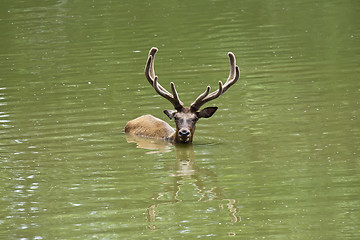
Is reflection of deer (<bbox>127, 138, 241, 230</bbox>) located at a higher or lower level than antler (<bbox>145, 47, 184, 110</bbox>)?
lower

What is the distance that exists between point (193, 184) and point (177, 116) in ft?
7.48

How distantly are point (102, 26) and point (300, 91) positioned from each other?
481 inches

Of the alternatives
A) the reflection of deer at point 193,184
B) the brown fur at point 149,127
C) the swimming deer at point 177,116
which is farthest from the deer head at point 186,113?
the brown fur at point 149,127

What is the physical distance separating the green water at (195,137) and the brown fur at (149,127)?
24cm

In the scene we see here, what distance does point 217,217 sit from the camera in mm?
8961

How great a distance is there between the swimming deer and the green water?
28 cm

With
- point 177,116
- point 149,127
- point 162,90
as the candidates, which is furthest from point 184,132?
point 149,127

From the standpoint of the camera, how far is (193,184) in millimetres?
10562

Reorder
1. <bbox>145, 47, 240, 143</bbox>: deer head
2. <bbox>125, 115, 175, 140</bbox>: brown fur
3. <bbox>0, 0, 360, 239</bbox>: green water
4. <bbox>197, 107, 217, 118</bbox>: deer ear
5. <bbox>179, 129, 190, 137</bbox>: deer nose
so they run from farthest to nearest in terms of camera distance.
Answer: <bbox>125, 115, 175, 140</bbox>: brown fur → <bbox>197, 107, 217, 118</bbox>: deer ear → <bbox>145, 47, 240, 143</bbox>: deer head → <bbox>179, 129, 190, 137</bbox>: deer nose → <bbox>0, 0, 360, 239</bbox>: green water

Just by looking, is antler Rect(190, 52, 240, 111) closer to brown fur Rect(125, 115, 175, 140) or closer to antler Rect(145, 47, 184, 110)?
antler Rect(145, 47, 184, 110)

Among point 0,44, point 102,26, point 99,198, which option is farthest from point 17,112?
point 102,26

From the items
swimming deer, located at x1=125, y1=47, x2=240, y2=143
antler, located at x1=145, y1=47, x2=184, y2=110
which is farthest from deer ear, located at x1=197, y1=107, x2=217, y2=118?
antler, located at x1=145, y1=47, x2=184, y2=110

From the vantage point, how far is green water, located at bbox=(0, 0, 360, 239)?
9.03 m

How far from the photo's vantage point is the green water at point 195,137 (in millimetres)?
9031
